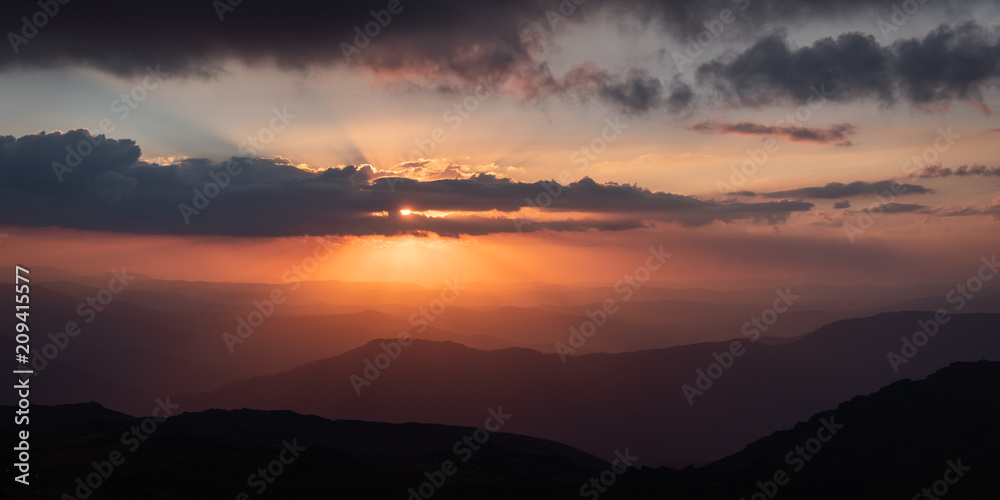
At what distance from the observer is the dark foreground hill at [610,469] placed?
76.7 m

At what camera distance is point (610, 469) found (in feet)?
319

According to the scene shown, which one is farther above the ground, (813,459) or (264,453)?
(264,453)

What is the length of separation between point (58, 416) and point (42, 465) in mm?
59024

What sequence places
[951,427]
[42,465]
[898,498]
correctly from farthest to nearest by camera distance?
[951,427], [42,465], [898,498]

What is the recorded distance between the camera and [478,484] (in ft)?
279

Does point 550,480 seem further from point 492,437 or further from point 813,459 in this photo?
point 492,437

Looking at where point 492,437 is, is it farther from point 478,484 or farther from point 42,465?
point 42,465

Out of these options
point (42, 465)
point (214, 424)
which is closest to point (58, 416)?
point (214, 424)

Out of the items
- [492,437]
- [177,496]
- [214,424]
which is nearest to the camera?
[177,496]

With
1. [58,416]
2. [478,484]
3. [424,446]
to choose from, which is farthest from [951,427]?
[58,416]

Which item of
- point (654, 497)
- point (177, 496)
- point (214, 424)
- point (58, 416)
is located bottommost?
point (654, 497)

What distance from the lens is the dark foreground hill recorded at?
252 ft

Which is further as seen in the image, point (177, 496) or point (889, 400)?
point (889, 400)

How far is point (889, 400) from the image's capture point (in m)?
112
